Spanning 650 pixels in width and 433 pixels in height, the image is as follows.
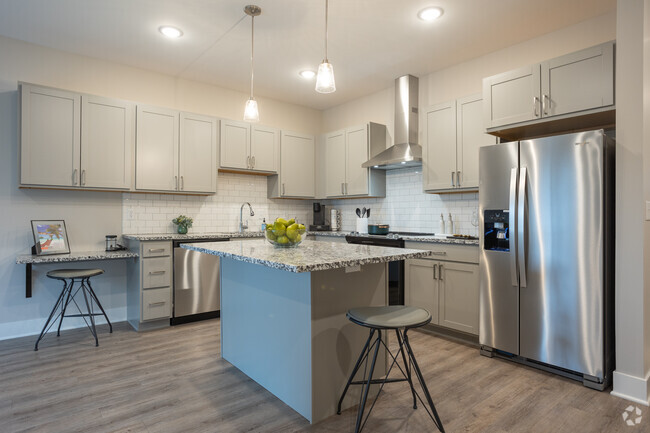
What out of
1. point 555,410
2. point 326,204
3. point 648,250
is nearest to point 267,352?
point 555,410

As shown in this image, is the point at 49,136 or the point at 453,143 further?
the point at 453,143

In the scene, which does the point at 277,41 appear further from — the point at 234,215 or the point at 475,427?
the point at 475,427

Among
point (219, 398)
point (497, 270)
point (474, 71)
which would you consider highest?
point (474, 71)

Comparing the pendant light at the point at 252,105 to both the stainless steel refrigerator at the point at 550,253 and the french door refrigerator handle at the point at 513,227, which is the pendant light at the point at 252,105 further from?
the french door refrigerator handle at the point at 513,227

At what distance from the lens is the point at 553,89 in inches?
116

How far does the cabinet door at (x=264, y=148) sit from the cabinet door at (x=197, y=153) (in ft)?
1.73

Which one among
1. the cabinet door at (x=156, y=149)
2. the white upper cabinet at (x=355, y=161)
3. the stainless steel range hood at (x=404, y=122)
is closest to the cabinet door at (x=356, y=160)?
the white upper cabinet at (x=355, y=161)

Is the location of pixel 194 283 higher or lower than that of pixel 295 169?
lower

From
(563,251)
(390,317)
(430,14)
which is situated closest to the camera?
(390,317)

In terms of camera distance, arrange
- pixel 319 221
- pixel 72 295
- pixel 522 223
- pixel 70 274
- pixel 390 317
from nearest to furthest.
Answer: pixel 390 317 → pixel 522 223 → pixel 70 274 → pixel 72 295 → pixel 319 221

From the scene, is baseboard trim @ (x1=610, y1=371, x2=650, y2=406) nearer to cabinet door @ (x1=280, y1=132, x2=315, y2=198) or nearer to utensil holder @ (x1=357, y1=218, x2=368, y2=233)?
utensil holder @ (x1=357, y1=218, x2=368, y2=233)

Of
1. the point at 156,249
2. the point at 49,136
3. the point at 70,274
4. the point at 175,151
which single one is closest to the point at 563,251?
the point at 156,249

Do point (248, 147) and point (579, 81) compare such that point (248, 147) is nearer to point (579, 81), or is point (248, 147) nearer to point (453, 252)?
point (453, 252)

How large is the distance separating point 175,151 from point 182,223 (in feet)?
2.70
